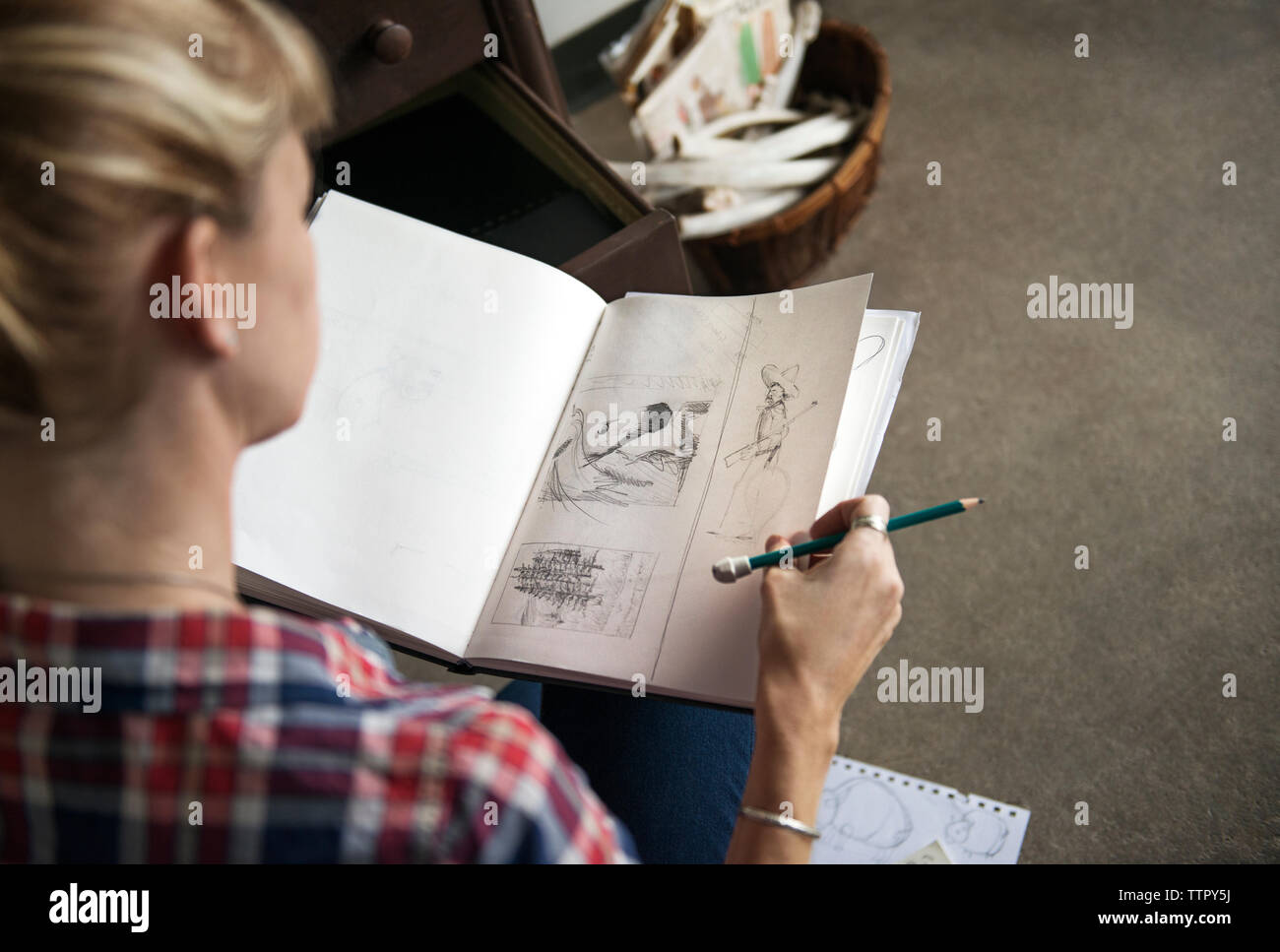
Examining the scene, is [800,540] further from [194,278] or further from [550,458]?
[194,278]

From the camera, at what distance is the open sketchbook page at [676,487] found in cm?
61

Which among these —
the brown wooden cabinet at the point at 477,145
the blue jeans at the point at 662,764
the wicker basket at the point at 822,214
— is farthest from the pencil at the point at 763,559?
the wicker basket at the point at 822,214

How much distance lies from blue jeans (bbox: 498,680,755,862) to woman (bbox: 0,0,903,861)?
0.27m

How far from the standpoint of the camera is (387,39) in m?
0.78

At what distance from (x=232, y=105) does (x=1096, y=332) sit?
125 centimetres

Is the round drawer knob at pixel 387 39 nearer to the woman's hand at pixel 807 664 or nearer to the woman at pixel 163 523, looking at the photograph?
the woman at pixel 163 523

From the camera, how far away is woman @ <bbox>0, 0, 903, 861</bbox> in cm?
35

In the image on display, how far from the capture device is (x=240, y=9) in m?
0.42

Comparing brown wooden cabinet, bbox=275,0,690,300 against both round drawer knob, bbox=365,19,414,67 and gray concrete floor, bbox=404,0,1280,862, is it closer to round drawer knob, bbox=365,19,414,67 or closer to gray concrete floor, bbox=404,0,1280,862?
round drawer knob, bbox=365,19,414,67

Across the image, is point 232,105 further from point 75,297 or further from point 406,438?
point 406,438

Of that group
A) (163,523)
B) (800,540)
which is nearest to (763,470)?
(800,540)

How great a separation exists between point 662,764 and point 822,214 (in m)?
0.85

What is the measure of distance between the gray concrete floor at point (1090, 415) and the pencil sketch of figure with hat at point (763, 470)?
576mm

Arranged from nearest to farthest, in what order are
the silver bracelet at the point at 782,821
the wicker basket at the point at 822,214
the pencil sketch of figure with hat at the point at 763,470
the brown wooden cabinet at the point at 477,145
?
the silver bracelet at the point at 782,821, the pencil sketch of figure with hat at the point at 763,470, the brown wooden cabinet at the point at 477,145, the wicker basket at the point at 822,214
